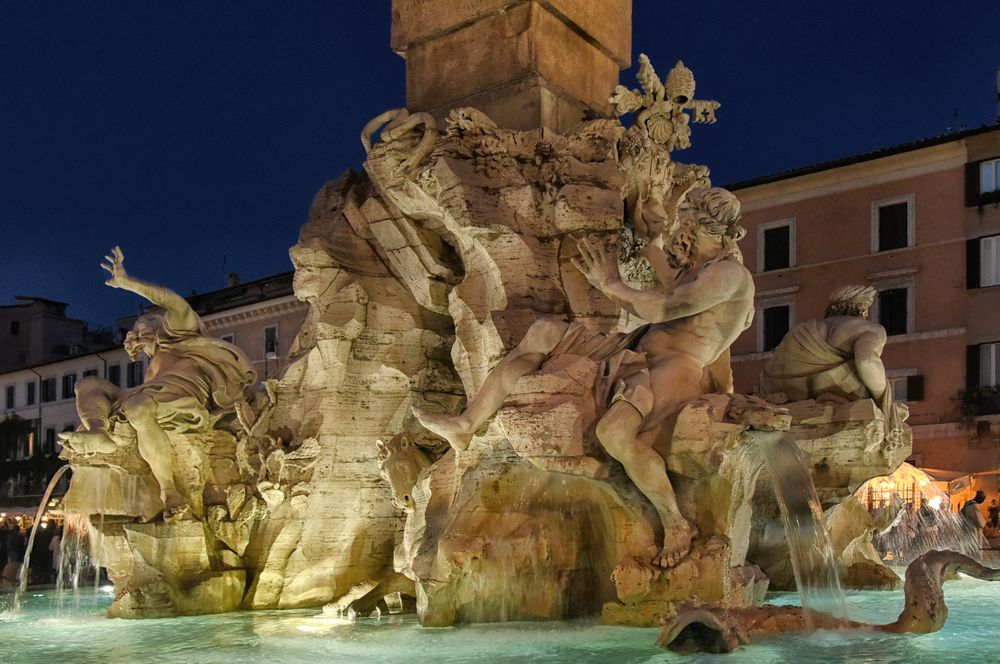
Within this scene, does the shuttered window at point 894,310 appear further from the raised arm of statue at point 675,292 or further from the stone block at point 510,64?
the raised arm of statue at point 675,292

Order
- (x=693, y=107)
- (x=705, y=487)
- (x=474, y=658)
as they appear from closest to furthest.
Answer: (x=474, y=658), (x=705, y=487), (x=693, y=107)

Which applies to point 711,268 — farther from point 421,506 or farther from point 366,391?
point 366,391

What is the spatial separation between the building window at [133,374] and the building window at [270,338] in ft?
23.0

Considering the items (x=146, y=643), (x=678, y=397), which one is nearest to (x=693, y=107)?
(x=678, y=397)

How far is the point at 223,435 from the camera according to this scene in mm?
9406

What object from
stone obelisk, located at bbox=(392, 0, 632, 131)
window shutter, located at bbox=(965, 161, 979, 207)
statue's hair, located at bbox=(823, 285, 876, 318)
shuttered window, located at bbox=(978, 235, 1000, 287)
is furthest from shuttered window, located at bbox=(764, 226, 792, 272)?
statue's hair, located at bbox=(823, 285, 876, 318)

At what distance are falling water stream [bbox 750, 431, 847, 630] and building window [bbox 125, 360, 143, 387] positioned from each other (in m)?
30.8

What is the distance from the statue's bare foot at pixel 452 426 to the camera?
23.0ft

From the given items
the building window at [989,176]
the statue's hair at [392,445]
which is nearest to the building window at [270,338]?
the building window at [989,176]

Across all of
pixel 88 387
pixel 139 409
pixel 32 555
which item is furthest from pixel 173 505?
pixel 32 555

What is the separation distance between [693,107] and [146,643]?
5349 millimetres

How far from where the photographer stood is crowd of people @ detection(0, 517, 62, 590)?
14.1 metres

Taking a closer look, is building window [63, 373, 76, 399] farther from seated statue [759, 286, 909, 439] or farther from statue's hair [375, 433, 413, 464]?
seated statue [759, 286, 909, 439]

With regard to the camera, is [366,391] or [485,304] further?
[366,391]
